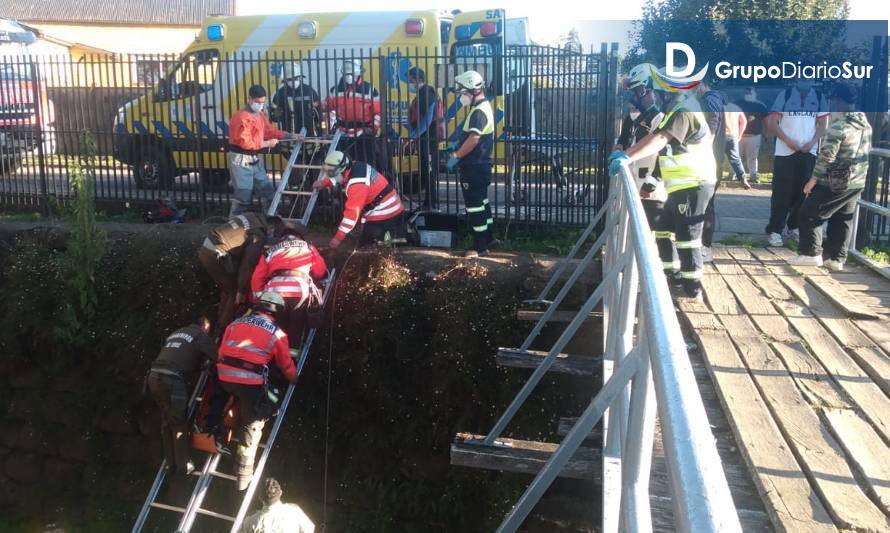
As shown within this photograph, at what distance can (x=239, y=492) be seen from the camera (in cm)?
739

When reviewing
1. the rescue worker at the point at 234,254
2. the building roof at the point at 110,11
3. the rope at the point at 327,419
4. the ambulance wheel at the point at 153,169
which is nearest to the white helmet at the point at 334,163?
the rescue worker at the point at 234,254

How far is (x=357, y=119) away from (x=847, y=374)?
21.1 feet

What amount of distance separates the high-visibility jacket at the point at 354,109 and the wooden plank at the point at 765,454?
574 cm

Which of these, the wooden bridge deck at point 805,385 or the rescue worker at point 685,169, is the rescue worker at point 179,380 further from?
the wooden bridge deck at point 805,385

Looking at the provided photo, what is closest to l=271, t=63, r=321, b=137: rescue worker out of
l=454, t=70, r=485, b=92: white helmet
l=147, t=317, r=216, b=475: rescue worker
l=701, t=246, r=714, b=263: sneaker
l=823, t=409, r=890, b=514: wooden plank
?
l=454, t=70, r=485, b=92: white helmet

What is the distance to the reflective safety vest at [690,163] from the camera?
5.80 metres

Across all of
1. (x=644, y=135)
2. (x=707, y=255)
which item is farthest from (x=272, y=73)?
(x=707, y=255)

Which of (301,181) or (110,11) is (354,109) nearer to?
(301,181)

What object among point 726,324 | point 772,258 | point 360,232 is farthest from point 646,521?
point 360,232

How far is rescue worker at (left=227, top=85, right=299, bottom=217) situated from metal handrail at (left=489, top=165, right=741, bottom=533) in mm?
5886

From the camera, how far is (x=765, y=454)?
10.6ft

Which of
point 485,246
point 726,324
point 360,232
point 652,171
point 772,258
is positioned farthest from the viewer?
point 360,232

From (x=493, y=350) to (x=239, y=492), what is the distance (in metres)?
2.79

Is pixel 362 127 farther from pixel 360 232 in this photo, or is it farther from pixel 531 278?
pixel 531 278
